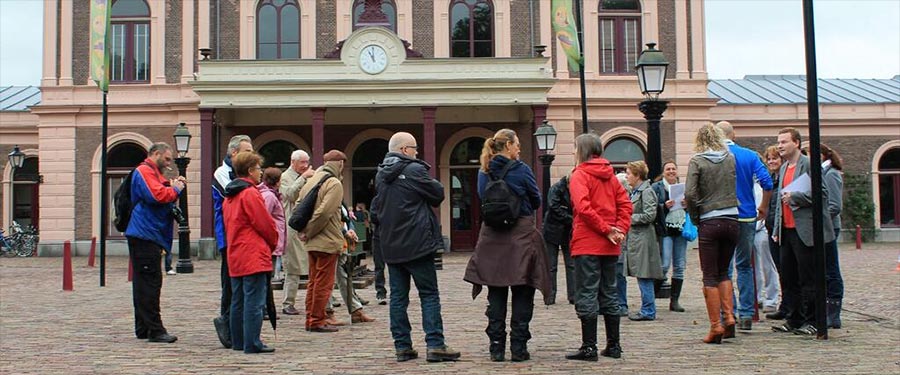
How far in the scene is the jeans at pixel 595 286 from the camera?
6.88 m

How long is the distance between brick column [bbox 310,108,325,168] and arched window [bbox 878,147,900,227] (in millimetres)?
19611

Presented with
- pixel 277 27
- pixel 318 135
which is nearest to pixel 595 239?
pixel 318 135

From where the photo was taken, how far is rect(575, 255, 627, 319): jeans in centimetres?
688

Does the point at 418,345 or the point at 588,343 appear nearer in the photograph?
the point at 588,343

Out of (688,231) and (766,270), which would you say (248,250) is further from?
(766,270)

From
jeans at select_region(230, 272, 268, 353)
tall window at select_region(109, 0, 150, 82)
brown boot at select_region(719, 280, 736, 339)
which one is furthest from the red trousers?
tall window at select_region(109, 0, 150, 82)

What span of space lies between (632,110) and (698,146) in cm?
1918

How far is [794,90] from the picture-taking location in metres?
34.0

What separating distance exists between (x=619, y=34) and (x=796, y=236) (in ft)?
63.8

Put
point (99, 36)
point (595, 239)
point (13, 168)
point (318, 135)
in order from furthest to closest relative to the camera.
→ point (13, 168), point (318, 135), point (99, 36), point (595, 239)

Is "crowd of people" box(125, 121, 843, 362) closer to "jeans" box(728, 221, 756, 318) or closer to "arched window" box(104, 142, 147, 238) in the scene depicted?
"jeans" box(728, 221, 756, 318)

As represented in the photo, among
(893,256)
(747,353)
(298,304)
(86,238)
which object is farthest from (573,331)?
(86,238)

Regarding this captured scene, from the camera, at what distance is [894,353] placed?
7133 mm

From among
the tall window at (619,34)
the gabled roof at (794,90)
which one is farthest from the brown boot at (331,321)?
the gabled roof at (794,90)
